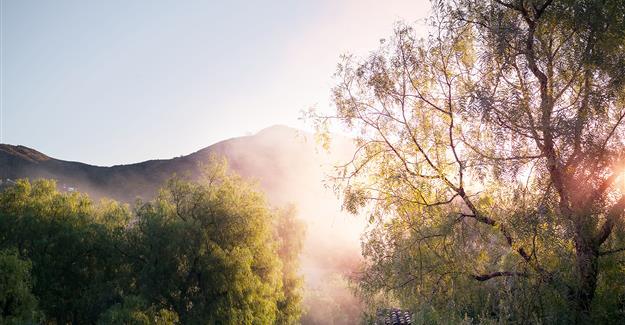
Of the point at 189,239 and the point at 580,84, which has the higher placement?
the point at 580,84

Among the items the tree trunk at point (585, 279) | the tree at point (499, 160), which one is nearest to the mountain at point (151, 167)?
the tree at point (499, 160)

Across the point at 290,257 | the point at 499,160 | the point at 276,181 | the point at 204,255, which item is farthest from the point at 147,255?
the point at 276,181

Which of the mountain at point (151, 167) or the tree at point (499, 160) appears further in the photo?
the mountain at point (151, 167)

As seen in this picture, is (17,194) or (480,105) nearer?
(480,105)

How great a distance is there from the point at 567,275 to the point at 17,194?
2222 cm

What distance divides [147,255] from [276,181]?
243 ft

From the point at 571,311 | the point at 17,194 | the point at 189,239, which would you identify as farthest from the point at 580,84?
the point at 17,194

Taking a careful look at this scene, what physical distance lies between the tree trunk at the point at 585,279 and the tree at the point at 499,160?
0.03 meters

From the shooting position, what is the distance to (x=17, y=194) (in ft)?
72.9

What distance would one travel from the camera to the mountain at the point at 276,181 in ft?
135

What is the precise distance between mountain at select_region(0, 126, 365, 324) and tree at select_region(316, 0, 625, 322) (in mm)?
19957

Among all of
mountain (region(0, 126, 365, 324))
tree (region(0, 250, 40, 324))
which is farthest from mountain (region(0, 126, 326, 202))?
tree (region(0, 250, 40, 324))

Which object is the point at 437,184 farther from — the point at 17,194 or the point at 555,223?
the point at 17,194

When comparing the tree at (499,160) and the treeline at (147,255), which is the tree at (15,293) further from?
the tree at (499,160)
